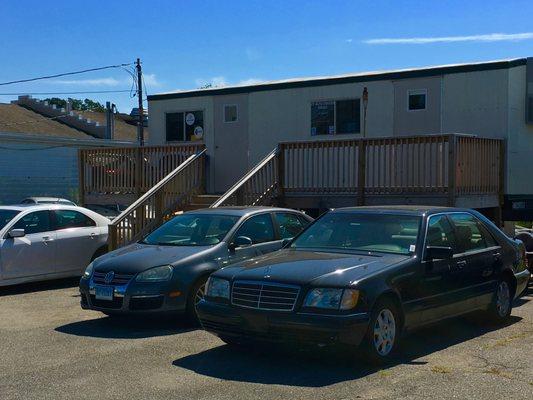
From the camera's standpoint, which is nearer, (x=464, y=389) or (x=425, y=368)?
(x=464, y=389)

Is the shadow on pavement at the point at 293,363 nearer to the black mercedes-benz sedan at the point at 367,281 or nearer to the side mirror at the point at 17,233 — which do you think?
the black mercedes-benz sedan at the point at 367,281

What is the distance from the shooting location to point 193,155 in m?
17.1

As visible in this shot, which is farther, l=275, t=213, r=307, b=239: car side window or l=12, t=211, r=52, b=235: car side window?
l=12, t=211, r=52, b=235: car side window

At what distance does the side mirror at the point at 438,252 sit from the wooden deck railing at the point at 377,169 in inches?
239

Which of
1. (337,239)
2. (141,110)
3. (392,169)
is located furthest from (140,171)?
(141,110)

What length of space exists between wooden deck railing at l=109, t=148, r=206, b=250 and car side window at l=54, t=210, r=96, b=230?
46 cm

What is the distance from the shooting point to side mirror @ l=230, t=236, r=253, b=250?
9.19 meters

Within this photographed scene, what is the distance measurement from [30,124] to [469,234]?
1242 inches

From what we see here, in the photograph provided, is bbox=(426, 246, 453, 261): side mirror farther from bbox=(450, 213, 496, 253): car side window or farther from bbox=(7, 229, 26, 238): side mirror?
bbox=(7, 229, 26, 238): side mirror

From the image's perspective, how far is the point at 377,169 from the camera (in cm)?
1470

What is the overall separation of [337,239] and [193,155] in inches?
372

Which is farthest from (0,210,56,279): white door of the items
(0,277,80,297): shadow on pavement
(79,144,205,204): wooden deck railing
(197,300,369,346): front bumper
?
(197,300,369,346): front bumper

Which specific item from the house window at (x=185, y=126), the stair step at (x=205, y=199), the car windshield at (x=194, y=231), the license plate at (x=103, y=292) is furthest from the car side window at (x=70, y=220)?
the house window at (x=185, y=126)

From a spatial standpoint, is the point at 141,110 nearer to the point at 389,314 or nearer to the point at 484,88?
the point at 484,88
